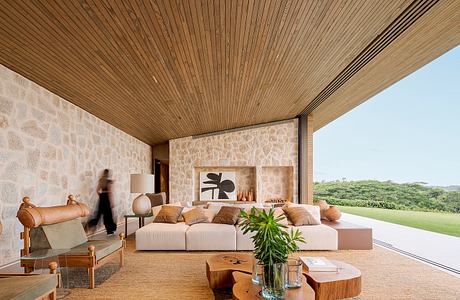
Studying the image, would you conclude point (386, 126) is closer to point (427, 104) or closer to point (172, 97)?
point (427, 104)

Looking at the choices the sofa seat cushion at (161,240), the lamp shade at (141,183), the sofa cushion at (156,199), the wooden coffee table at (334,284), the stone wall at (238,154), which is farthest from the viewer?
the stone wall at (238,154)

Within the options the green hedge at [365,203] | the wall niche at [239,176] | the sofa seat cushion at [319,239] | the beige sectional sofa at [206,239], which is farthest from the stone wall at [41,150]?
the green hedge at [365,203]

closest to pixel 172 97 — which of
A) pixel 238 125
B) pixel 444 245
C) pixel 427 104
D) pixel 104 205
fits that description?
pixel 104 205

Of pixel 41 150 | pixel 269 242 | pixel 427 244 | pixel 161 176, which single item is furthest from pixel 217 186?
pixel 269 242

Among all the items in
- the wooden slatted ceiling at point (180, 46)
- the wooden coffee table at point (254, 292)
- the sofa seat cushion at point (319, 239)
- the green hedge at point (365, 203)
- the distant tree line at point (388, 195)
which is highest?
the wooden slatted ceiling at point (180, 46)

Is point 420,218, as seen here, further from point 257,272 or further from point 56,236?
point 56,236

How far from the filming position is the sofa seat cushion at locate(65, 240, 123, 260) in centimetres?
371

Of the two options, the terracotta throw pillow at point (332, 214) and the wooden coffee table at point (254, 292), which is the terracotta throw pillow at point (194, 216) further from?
the wooden coffee table at point (254, 292)

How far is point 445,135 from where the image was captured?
12.2 meters

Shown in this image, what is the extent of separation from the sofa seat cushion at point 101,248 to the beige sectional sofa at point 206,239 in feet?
2.85

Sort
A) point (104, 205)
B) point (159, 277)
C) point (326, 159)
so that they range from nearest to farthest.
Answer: point (159, 277) < point (104, 205) < point (326, 159)

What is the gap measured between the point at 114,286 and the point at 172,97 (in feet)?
11.4

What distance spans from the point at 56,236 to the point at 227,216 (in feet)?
8.99

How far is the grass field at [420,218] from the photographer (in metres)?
9.73
